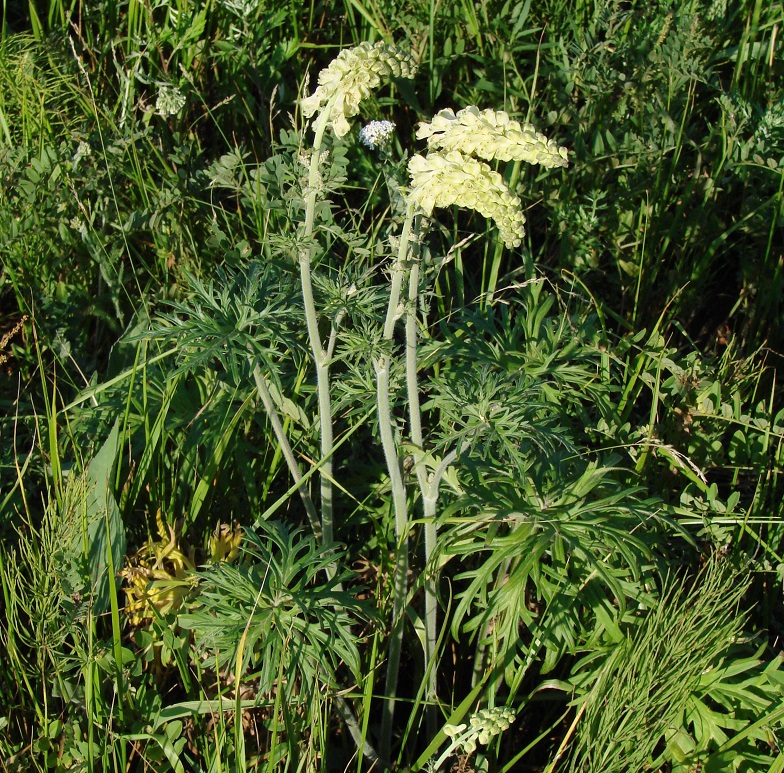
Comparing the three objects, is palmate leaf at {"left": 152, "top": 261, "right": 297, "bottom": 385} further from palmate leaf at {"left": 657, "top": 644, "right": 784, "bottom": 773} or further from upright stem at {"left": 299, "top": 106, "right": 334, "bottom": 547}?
palmate leaf at {"left": 657, "top": 644, "right": 784, "bottom": 773}

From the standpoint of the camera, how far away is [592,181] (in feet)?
9.68

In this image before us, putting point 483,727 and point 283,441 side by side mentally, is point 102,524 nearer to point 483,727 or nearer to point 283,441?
point 283,441

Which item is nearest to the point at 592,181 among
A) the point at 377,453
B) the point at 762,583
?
the point at 377,453

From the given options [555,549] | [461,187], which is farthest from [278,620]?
[461,187]

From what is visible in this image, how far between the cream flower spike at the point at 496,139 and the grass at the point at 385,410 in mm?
175

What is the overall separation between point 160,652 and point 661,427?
148cm

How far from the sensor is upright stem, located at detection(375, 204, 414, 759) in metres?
1.52

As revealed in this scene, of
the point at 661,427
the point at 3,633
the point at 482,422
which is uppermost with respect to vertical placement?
the point at 482,422

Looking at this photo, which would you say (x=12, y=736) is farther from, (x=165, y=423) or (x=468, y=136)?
(x=468, y=136)

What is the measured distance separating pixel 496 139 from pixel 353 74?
30cm

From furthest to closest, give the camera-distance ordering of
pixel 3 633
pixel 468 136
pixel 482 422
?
pixel 3 633
pixel 482 422
pixel 468 136

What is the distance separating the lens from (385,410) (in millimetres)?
1696

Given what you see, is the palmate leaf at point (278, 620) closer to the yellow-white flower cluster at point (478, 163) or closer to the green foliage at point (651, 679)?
the green foliage at point (651, 679)

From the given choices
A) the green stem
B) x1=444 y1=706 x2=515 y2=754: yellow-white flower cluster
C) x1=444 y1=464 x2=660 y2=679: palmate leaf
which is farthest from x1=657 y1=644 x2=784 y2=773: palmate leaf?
the green stem
